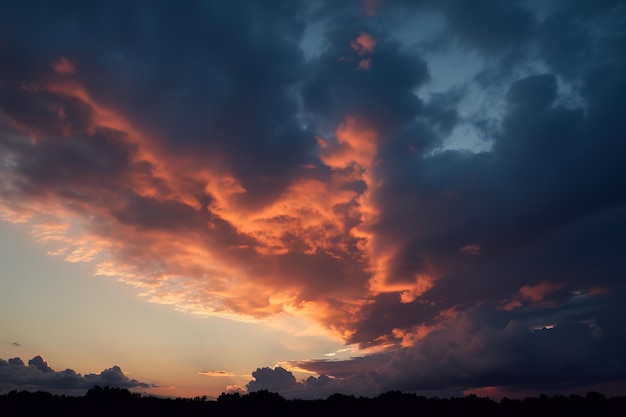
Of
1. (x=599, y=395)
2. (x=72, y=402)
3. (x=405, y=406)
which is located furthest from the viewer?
(x=405, y=406)

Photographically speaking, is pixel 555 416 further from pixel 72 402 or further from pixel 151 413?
pixel 72 402

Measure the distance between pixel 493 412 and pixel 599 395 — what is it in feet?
116

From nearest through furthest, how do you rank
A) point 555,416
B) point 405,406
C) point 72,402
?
point 555,416 < point 72,402 < point 405,406

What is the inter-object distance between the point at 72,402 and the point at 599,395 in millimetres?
147709

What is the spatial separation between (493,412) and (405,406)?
2748cm

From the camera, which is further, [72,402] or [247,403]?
[247,403]

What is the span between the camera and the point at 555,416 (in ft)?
349

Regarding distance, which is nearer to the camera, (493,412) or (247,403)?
(493,412)

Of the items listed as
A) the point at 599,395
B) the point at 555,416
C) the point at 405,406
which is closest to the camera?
the point at 555,416

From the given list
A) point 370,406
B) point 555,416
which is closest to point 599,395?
point 555,416

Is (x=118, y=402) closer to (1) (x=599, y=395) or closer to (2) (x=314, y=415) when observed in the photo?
(2) (x=314, y=415)

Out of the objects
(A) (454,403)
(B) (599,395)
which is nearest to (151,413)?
(A) (454,403)

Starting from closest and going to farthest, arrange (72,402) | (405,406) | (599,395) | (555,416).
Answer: (555,416), (72,402), (599,395), (405,406)

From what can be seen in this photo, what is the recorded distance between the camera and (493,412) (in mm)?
119938
